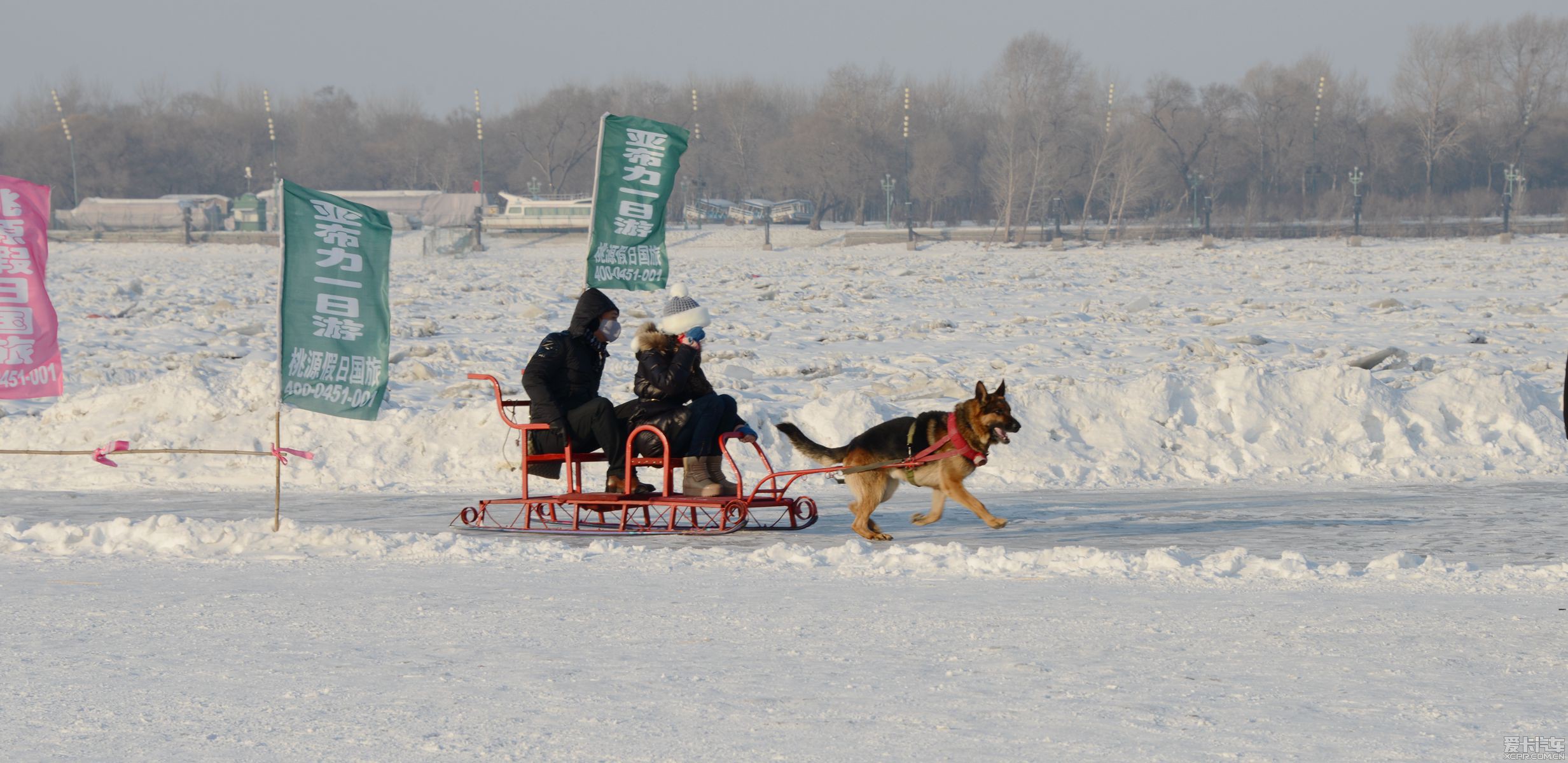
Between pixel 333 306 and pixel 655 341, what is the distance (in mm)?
2043

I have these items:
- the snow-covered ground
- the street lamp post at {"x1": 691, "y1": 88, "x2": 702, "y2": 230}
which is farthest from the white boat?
the snow-covered ground

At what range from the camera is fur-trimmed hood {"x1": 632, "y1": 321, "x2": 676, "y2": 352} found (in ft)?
31.1

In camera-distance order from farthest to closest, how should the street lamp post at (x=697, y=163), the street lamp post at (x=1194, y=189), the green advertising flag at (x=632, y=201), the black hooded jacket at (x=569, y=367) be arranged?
the street lamp post at (x=697, y=163) < the street lamp post at (x=1194, y=189) < the green advertising flag at (x=632, y=201) < the black hooded jacket at (x=569, y=367)

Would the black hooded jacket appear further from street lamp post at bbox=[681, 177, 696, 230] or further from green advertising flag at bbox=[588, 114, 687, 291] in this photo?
street lamp post at bbox=[681, 177, 696, 230]

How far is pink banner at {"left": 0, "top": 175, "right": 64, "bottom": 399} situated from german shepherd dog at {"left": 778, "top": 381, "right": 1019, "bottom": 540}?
18.8 feet

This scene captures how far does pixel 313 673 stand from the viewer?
5301 millimetres

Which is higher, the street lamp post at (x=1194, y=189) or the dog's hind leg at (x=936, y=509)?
the street lamp post at (x=1194, y=189)

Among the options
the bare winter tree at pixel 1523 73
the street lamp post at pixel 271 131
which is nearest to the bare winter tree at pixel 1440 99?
the bare winter tree at pixel 1523 73

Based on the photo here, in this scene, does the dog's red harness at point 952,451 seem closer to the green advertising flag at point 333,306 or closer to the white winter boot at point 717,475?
the white winter boot at point 717,475

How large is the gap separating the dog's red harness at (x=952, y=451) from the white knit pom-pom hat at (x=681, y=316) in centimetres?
169

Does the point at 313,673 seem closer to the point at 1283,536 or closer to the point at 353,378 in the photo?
the point at 353,378

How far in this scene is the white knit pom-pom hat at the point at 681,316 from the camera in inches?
377

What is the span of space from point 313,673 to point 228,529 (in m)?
3.81

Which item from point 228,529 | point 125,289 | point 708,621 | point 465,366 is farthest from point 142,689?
point 125,289
